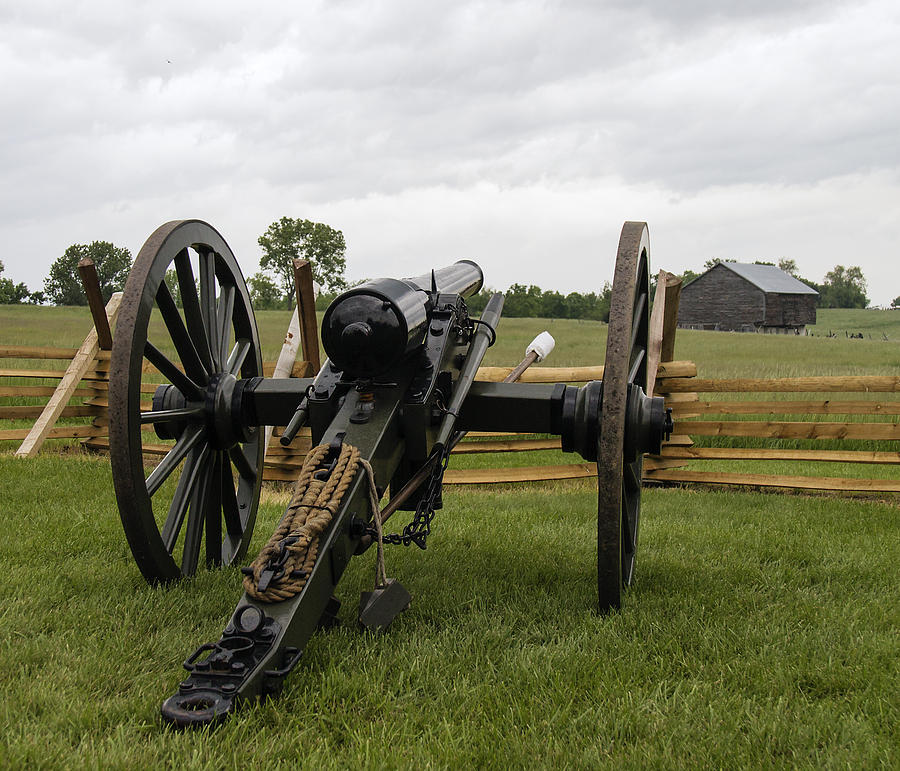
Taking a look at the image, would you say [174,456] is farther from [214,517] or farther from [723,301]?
[723,301]

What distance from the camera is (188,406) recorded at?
3682 mm

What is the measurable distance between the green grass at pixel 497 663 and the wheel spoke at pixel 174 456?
45cm

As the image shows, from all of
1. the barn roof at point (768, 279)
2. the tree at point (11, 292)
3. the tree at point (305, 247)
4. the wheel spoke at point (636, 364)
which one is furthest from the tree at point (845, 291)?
the wheel spoke at point (636, 364)

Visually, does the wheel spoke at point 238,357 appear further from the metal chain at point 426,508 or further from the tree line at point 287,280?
the tree line at point 287,280

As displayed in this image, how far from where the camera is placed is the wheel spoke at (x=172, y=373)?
3.43 meters

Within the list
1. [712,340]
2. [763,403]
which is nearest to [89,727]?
[763,403]

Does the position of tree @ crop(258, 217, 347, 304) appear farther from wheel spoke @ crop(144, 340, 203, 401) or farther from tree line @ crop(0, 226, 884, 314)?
wheel spoke @ crop(144, 340, 203, 401)

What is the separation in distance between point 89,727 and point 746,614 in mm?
2564

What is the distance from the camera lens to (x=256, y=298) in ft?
205

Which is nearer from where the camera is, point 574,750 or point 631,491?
point 574,750

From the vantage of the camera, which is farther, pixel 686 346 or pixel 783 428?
pixel 686 346

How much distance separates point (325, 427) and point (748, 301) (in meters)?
57.9

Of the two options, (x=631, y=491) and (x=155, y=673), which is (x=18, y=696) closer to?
(x=155, y=673)

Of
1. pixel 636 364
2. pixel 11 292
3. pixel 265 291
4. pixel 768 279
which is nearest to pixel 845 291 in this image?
pixel 768 279
